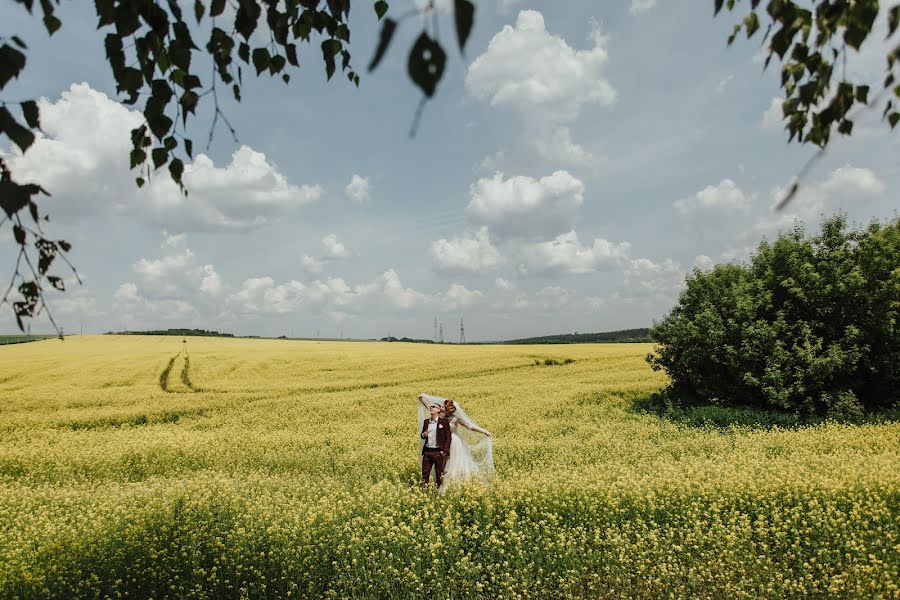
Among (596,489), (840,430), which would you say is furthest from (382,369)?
(596,489)

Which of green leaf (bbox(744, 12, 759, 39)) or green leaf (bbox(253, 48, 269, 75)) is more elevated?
green leaf (bbox(253, 48, 269, 75))

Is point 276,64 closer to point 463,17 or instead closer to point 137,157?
point 137,157

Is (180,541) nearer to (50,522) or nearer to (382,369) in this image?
(50,522)

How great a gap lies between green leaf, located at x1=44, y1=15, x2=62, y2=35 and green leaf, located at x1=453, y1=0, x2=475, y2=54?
2.26 m

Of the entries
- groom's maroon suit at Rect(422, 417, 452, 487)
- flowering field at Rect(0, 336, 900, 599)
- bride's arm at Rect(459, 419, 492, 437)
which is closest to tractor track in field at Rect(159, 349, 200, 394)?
flowering field at Rect(0, 336, 900, 599)

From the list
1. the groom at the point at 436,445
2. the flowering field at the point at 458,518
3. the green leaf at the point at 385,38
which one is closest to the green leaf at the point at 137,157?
the green leaf at the point at 385,38

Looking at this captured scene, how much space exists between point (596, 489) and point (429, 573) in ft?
12.6

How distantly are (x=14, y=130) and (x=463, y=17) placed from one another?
185 centimetres

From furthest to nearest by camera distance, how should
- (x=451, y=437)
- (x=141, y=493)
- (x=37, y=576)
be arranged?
(x=451, y=437) < (x=141, y=493) < (x=37, y=576)

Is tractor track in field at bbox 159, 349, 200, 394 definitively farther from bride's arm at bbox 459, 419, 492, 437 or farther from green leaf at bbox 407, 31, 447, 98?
green leaf at bbox 407, 31, 447, 98

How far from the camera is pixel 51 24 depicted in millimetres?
2518

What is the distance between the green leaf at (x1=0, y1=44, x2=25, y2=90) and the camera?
1.95 metres

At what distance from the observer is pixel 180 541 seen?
7879 millimetres

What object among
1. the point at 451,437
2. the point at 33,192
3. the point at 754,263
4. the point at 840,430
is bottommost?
the point at 840,430
